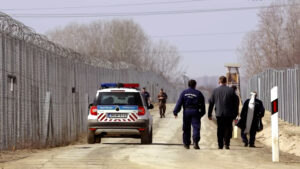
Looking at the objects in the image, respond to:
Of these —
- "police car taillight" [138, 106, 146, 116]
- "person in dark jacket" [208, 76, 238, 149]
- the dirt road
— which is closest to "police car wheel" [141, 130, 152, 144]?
"police car taillight" [138, 106, 146, 116]

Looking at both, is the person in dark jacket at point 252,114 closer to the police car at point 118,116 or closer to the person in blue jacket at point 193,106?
the person in blue jacket at point 193,106

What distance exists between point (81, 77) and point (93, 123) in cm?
1155

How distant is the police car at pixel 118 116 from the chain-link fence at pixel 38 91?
178cm

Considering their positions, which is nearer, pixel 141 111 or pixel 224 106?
pixel 224 106

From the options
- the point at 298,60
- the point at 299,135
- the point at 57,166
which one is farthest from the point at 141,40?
the point at 57,166

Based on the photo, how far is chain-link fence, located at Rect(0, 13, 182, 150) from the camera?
1748cm

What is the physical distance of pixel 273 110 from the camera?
13391 millimetres

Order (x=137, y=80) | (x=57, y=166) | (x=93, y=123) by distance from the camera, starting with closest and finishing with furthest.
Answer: (x=57, y=166)
(x=93, y=123)
(x=137, y=80)

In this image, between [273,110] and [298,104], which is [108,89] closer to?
[273,110]

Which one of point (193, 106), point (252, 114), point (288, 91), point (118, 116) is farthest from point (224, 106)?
point (288, 91)

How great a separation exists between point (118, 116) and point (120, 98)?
1.77ft

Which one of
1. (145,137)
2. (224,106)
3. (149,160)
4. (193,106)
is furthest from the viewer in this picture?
(145,137)

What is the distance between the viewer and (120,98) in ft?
66.6

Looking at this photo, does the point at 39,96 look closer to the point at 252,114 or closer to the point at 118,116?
the point at 118,116
